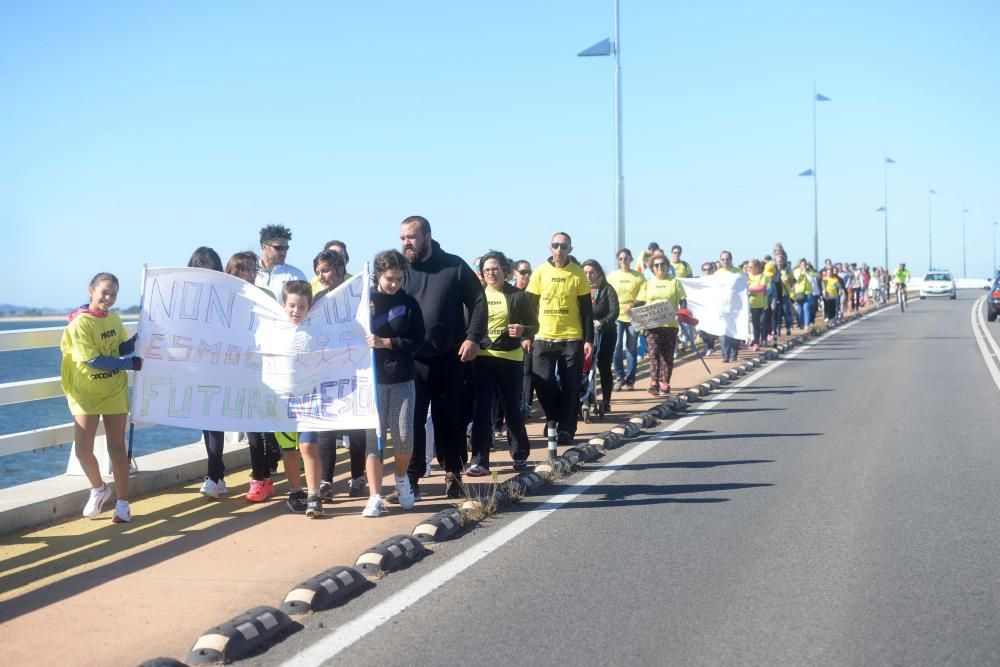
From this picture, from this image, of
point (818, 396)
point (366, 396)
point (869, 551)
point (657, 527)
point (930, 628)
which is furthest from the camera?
point (818, 396)

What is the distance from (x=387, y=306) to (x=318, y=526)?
1.60 meters

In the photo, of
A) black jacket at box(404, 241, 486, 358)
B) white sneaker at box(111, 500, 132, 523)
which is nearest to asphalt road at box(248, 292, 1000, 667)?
black jacket at box(404, 241, 486, 358)

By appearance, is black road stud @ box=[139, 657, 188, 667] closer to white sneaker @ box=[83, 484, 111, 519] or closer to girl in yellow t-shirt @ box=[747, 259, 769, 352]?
white sneaker @ box=[83, 484, 111, 519]

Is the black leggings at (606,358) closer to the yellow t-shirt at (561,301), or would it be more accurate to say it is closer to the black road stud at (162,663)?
the yellow t-shirt at (561,301)

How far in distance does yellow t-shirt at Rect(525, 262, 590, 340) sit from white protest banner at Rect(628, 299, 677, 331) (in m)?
5.01

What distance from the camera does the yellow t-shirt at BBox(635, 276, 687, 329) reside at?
714 inches

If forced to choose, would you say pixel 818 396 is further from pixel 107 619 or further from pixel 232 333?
pixel 107 619

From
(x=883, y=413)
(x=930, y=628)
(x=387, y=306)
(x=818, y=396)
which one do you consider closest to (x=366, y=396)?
(x=387, y=306)

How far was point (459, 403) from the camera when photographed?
32.3ft

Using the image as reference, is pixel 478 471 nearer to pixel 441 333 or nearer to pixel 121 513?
pixel 441 333

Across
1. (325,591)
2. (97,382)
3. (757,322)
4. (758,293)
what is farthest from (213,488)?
(757,322)

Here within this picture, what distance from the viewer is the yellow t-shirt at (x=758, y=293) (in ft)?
86.5

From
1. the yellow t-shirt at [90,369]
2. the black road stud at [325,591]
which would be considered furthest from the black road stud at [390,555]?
the yellow t-shirt at [90,369]

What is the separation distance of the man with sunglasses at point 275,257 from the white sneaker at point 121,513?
259 centimetres
